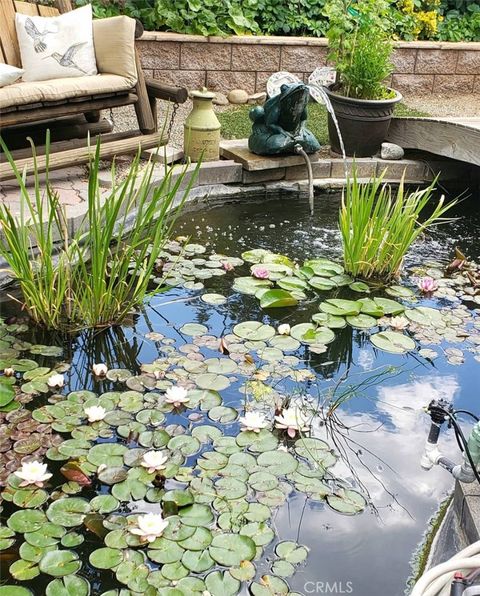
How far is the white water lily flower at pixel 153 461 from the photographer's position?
6.93ft

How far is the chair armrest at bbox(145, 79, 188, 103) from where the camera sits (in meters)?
4.42

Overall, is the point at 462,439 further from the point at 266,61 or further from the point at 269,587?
the point at 266,61

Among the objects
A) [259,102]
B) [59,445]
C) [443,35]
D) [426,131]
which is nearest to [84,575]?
[59,445]

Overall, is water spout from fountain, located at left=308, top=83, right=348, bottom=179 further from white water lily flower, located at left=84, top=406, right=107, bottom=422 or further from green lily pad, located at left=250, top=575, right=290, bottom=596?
green lily pad, located at left=250, top=575, right=290, bottom=596

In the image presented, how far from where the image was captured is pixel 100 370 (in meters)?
2.62

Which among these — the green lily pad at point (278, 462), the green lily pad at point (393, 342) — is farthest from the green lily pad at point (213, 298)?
the green lily pad at point (278, 462)

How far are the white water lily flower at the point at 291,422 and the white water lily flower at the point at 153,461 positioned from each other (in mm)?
413

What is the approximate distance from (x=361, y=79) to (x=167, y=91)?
1.27 m

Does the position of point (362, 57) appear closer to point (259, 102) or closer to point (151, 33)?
point (259, 102)

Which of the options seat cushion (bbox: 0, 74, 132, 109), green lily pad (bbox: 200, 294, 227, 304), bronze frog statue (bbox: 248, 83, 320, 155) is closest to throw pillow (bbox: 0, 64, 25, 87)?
seat cushion (bbox: 0, 74, 132, 109)

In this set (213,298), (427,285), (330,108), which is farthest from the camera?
(330,108)

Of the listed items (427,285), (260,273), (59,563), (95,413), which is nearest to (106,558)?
(59,563)

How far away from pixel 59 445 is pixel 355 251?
5.49ft

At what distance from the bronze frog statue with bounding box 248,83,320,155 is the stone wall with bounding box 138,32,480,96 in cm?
178
